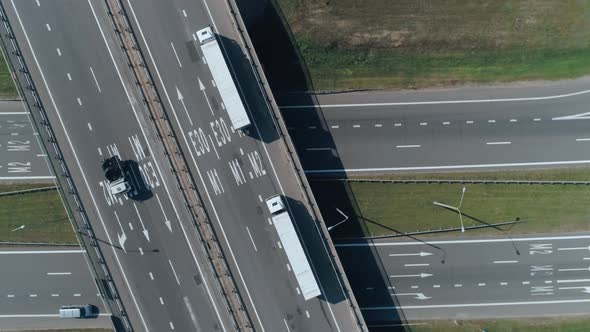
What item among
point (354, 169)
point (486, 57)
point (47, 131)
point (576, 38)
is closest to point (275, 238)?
point (354, 169)

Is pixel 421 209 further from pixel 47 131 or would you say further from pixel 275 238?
pixel 47 131

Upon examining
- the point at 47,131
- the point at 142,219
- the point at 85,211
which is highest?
the point at 47,131

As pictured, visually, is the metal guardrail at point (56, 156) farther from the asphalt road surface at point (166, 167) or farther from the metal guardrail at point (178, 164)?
the metal guardrail at point (178, 164)

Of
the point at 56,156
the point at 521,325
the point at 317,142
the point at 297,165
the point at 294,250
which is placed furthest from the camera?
the point at 317,142

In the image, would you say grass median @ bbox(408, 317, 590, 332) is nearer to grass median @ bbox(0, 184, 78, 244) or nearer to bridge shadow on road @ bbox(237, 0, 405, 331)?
bridge shadow on road @ bbox(237, 0, 405, 331)

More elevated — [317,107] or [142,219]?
[317,107]

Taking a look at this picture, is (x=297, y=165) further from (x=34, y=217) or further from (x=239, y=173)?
(x=34, y=217)

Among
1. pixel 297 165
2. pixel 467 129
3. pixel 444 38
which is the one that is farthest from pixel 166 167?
pixel 444 38

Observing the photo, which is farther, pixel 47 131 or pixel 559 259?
pixel 559 259
